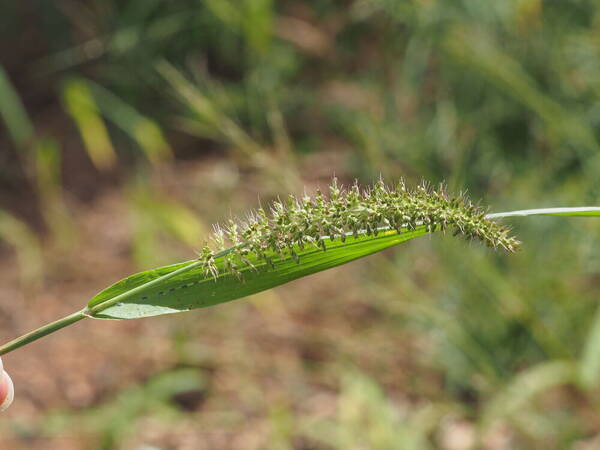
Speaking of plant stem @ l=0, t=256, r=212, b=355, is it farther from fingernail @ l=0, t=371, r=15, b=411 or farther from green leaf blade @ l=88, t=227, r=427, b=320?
fingernail @ l=0, t=371, r=15, b=411

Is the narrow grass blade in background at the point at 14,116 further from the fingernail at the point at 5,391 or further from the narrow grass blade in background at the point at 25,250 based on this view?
the fingernail at the point at 5,391

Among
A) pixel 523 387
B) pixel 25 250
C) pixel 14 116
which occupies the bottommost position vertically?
pixel 523 387

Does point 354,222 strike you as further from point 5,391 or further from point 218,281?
point 5,391

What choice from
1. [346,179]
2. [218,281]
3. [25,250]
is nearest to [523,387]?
[218,281]

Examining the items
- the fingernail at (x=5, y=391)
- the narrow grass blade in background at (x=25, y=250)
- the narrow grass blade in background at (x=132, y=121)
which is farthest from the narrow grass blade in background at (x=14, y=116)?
the fingernail at (x=5, y=391)

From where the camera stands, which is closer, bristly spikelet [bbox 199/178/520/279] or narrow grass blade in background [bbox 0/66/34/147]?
bristly spikelet [bbox 199/178/520/279]

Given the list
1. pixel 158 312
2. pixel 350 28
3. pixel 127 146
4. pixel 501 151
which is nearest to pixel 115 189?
pixel 127 146

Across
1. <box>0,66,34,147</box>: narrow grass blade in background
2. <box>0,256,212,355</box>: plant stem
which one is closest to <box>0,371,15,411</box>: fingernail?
<box>0,256,212,355</box>: plant stem
